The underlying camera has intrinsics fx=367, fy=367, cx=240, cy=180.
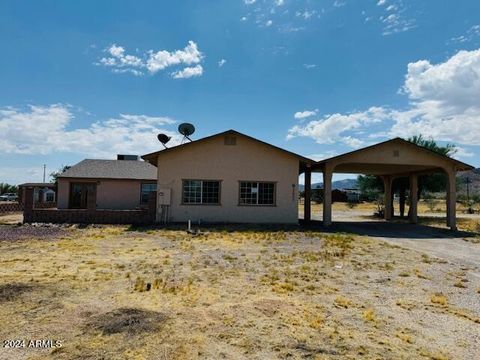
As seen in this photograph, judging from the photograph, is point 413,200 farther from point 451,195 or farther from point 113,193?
point 113,193

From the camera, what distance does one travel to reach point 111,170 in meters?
25.4

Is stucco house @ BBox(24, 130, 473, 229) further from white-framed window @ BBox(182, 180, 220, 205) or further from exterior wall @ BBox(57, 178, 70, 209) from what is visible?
exterior wall @ BBox(57, 178, 70, 209)

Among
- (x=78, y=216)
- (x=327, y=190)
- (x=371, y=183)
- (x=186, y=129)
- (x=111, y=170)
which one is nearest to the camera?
(x=78, y=216)

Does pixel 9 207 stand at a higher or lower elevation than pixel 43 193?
lower

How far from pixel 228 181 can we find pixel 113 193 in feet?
31.2

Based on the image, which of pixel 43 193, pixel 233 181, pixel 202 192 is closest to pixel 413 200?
pixel 233 181

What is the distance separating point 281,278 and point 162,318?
3.31 metres

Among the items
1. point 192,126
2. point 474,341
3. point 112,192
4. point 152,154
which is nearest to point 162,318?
point 474,341

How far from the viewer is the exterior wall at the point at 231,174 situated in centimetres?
1898

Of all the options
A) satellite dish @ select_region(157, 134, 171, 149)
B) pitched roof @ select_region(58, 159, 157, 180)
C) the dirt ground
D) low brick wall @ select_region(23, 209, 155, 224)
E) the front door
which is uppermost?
satellite dish @ select_region(157, 134, 171, 149)

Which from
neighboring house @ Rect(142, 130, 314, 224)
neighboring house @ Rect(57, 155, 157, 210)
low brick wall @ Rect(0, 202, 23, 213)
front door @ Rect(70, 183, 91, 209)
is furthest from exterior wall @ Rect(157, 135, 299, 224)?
low brick wall @ Rect(0, 202, 23, 213)

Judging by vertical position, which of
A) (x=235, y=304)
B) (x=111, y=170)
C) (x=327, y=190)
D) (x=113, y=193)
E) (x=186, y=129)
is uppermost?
(x=186, y=129)

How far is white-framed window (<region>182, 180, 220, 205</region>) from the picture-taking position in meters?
19.2

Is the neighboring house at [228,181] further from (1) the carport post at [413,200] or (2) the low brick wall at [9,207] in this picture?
(2) the low brick wall at [9,207]
